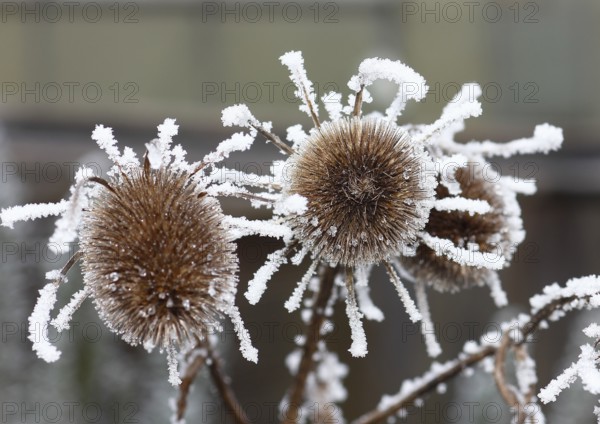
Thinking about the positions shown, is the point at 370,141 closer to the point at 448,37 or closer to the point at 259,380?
the point at 259,380

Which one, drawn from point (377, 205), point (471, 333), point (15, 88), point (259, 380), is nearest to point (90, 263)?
point (377, 205)

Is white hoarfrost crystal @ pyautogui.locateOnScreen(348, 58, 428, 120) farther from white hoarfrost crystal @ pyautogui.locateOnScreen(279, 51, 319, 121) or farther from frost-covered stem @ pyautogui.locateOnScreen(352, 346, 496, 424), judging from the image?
frost-covered stem @ pyautogui.locateOnScreen(352, 346, 496, 424)

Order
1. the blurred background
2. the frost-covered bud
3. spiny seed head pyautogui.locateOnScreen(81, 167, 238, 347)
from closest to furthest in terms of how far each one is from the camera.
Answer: spiny seed head pyautogui.locateOnScreen(81, 167, 238, 347) < the frost-covered bud < the blurred background

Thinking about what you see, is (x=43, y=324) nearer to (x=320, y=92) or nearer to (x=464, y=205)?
(x=464, y=205)

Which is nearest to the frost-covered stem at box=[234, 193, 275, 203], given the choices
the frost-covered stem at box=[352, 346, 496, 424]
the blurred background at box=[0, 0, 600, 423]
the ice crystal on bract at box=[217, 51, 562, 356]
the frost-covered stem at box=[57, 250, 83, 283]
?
the ice crystal on bract at box=[217, 51, 562, 356]

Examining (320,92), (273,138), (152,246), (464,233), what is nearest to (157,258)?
(152,246)

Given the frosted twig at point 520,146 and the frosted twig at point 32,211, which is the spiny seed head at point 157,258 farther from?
the frosted twig at point 520,146

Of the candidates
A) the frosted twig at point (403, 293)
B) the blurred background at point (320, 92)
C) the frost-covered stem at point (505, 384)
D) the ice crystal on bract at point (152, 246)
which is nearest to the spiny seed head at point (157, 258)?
the ice crystal on bract at point (152, 246)
